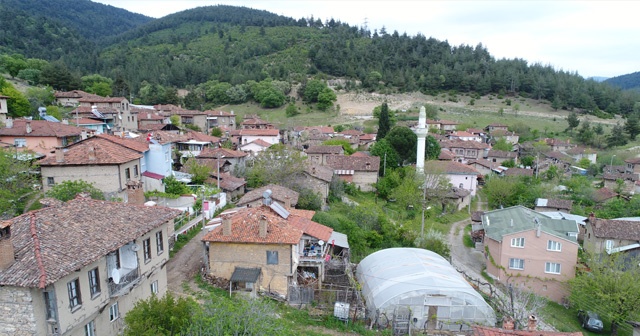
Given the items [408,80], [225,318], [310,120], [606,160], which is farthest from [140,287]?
[408,80]

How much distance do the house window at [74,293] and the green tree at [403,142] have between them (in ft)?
153

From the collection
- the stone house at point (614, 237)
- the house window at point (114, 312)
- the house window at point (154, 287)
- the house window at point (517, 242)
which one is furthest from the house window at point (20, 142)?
the stone house at point (614, 237)

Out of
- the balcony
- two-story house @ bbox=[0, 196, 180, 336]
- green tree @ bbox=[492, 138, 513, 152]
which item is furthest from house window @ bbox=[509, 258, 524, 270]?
green tree @ bbox=[492, 138, 513, 152]

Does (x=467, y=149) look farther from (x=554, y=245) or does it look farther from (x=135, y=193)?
(x=135, y=193)

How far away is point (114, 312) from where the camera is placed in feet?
49.3

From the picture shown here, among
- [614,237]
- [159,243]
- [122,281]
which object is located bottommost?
[614,237]

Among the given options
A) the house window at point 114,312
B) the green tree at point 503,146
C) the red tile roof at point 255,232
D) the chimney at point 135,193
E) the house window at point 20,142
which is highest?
the house window at point 20,142

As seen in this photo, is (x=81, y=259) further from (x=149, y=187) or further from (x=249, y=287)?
(x=149, y=187)

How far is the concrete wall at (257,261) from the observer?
20453 millimetres

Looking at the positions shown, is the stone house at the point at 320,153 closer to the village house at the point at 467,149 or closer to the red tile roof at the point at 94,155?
the village house at the point at 467,149

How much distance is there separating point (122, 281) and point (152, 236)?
2606 millimetres

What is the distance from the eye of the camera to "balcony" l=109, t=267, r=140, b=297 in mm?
14320

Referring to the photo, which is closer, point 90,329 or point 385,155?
point 90,329

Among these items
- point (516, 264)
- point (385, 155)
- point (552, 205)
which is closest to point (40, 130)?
point (385, 155)
